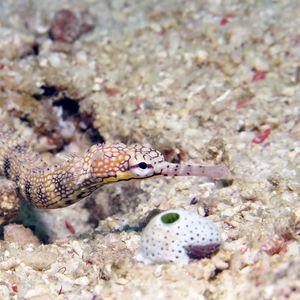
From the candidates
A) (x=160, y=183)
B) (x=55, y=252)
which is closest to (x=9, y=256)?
(x=55, y=252)

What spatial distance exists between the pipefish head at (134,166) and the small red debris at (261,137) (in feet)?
4.96

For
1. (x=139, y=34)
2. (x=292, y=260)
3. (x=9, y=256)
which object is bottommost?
(x=9, y=256)

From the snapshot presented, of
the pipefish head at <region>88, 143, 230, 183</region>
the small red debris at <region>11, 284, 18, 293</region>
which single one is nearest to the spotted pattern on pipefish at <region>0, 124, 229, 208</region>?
the pipefish head at <region>88, 143, 230, 183</region>

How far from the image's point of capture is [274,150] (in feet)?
18.1

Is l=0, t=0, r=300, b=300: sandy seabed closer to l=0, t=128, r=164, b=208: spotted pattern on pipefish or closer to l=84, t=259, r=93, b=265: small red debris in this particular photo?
l=84, t=259, r=93, b=265: small red debris

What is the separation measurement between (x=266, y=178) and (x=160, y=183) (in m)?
1.32

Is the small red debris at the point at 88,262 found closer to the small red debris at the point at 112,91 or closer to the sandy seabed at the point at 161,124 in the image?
the sandy seabed at the point at 161,124

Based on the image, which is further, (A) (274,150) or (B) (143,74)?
(B) (143,74)

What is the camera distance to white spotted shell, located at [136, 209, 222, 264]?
3.68 metres

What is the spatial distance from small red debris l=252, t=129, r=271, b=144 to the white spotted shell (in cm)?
226

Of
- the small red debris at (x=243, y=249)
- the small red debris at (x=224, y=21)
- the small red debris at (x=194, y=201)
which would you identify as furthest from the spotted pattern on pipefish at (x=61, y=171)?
the small red debris at (x=224, y=21)

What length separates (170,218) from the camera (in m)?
3.73

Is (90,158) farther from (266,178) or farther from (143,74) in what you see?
(143,74)

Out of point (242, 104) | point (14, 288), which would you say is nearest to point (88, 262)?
point (14, 288)
